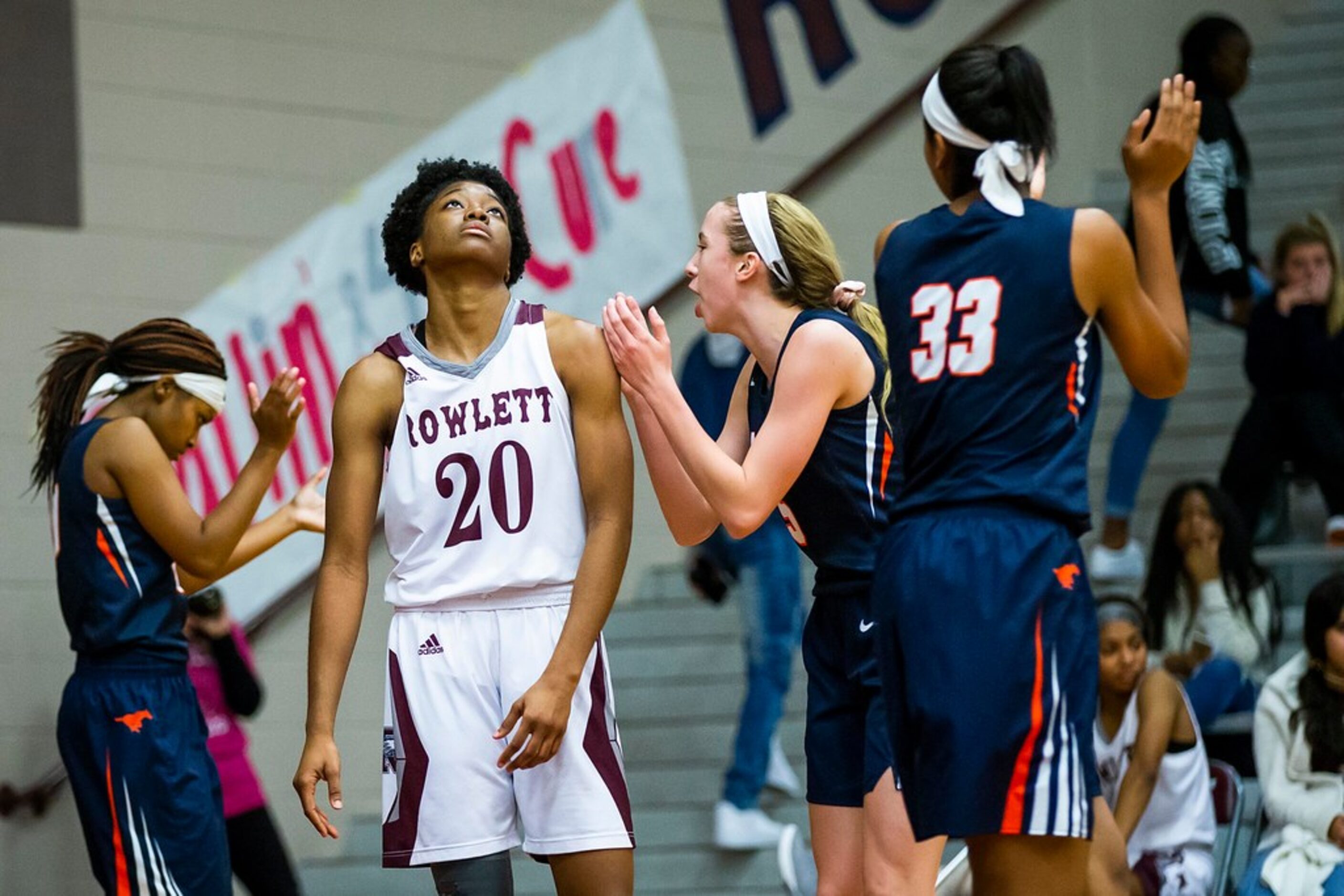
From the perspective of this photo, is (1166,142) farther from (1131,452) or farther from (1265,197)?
(1265,197)

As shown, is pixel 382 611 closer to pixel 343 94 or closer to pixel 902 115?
pixel 343 94

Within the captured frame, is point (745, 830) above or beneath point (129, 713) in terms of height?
beneath

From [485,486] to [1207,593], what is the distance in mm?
3463

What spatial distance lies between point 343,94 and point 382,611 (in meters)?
1.99

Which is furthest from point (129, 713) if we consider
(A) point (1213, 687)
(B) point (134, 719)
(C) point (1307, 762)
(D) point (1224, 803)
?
(A) point (1213, 687)

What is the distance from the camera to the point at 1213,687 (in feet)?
19.2

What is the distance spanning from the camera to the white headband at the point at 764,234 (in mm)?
3453

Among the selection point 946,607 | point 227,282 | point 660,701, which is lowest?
point 660,701

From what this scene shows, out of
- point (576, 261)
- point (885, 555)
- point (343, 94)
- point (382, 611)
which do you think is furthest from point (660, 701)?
point (885, 555)

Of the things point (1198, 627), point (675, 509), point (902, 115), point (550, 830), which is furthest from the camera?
point (902, 115)

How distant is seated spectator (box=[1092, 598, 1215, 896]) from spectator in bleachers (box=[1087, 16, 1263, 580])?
5.76 ft

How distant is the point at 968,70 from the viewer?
2721 millimetres

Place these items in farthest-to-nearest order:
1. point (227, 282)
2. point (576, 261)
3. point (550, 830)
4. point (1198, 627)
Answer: point (576, 261) < point (227, 282) < point (1198, 627) < point (550, 830)

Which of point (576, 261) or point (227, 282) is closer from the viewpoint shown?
point (227, 282)
